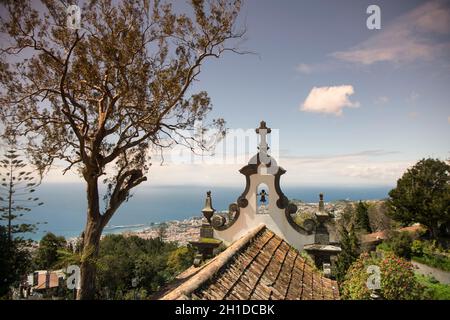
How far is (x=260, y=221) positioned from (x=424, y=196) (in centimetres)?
3862

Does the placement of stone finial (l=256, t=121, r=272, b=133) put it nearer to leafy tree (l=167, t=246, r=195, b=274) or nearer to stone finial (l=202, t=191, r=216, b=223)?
stone finial (l=202, t=191, r=216, b=223)

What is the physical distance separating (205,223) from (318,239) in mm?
3071

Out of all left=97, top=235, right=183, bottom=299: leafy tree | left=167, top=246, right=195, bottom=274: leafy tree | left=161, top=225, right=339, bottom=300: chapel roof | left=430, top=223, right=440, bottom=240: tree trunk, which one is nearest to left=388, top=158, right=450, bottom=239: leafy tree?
left=430, top=223, right=440, bottom=240: tree trunk

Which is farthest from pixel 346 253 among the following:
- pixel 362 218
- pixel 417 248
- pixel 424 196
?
pixel 362 218

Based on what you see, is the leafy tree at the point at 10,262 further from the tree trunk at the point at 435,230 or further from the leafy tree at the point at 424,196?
the tree trunk at the point at 435,230

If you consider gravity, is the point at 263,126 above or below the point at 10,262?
above

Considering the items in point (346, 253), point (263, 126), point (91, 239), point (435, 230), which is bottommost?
point (346, 253)

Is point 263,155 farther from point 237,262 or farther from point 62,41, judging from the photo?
point 62,41

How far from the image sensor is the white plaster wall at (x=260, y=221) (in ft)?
26.3

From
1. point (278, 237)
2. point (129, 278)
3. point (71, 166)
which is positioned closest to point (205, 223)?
point (278, 237)

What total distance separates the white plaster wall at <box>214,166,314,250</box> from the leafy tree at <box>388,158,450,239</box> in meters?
36.1

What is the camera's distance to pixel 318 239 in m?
7.79

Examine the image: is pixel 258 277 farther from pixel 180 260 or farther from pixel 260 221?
pixel 180 260

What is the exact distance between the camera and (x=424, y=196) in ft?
125
